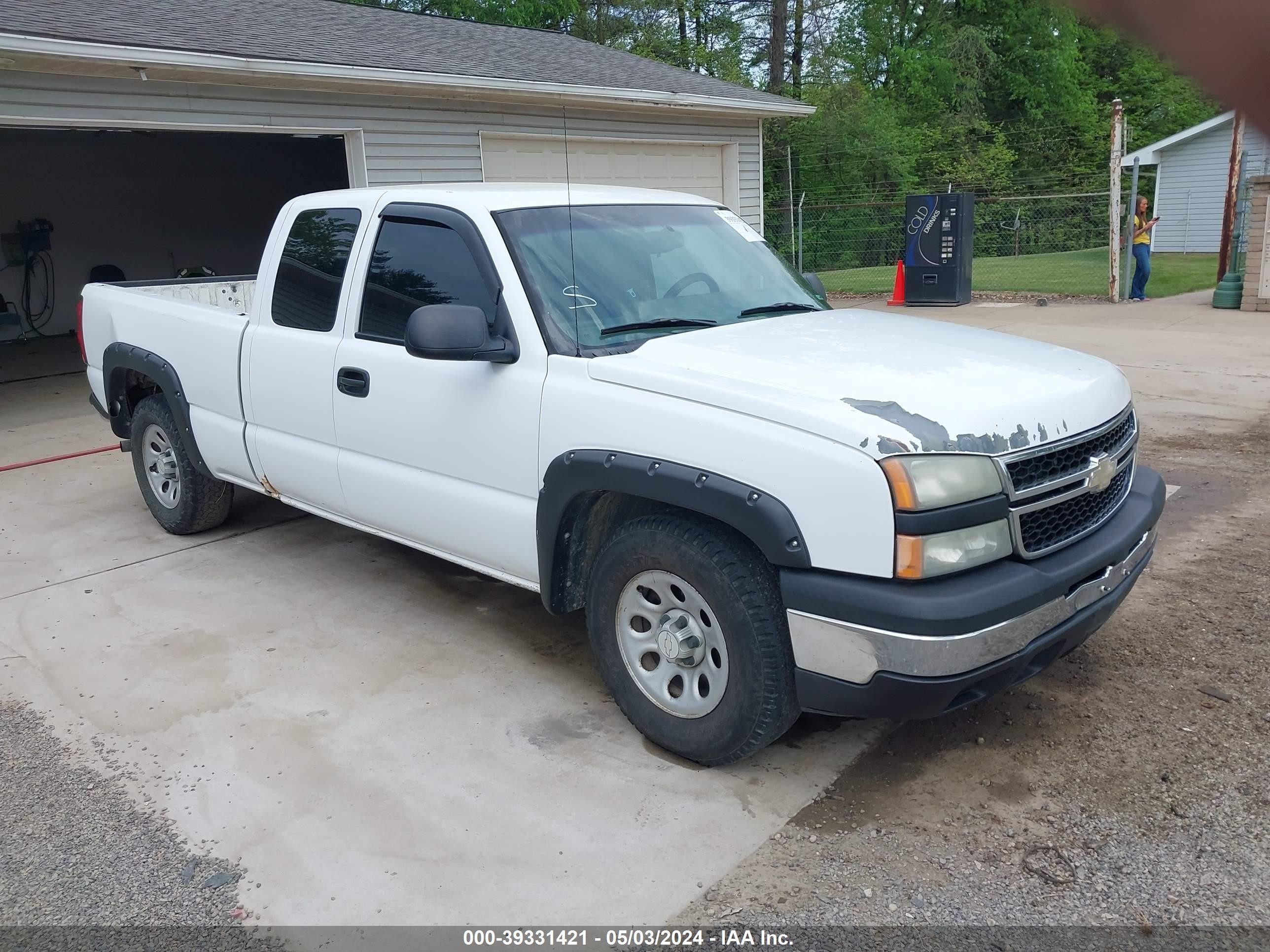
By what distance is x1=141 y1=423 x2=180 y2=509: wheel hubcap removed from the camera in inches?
242

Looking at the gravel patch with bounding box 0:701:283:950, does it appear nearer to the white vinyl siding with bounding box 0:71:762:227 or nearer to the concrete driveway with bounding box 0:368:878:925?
the concrete driveway with bounding box 0:368:878:925

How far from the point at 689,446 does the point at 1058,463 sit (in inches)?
45.8

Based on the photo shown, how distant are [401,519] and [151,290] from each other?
300 centimetres

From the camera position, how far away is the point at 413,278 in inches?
176

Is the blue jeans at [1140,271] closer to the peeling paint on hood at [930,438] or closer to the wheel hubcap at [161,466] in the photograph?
the wheel hubcap at [161,466]

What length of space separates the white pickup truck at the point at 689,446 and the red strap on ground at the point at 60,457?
3.72 m

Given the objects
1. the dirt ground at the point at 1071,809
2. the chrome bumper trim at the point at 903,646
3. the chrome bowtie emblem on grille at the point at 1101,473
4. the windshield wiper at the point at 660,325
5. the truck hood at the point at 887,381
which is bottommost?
the dirt ground at the point at 1071,809

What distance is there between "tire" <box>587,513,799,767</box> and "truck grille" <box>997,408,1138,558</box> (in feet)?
2.52

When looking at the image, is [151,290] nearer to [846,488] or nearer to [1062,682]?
[846,488]

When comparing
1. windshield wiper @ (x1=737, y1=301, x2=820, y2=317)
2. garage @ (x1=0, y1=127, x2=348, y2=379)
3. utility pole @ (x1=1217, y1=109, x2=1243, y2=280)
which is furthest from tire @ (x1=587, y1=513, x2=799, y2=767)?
utility pole @ (x1=1217, y1=109, x2=1243, y2=280)

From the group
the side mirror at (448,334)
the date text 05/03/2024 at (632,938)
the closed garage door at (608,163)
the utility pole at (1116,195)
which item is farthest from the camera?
the utility pole at (1116,195)

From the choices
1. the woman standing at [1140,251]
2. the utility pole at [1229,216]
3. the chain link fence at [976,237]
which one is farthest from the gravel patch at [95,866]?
the chain link fence at [976,237]

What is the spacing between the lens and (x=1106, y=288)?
18.6m

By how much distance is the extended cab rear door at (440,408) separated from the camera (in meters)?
3.95
